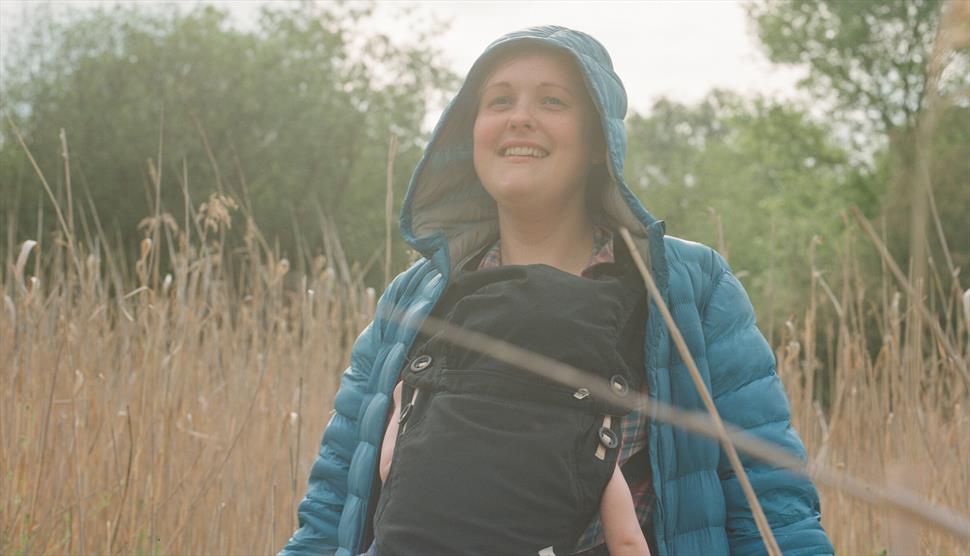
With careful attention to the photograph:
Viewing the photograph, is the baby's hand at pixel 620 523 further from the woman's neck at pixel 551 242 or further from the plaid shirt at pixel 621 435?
the woman's neck at pixel 551 242

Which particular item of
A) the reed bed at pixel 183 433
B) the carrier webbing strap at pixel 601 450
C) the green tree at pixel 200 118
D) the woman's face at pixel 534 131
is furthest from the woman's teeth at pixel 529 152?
the green tree at pixel 200 118

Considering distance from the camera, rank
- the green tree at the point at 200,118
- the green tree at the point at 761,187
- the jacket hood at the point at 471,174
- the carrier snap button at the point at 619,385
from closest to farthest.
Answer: the carrier snap button at the point at 619,385, the jacket hood at the point at 471,174, the green tree at the point at 200,118, the green tree at the point at 761,187

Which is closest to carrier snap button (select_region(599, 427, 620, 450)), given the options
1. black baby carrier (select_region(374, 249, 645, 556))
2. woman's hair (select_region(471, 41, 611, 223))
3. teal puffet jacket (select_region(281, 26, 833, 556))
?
black baby carrier (select_region(374, 249, 645, 556))

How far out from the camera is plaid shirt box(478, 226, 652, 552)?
167cm

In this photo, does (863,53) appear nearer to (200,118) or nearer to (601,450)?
(200,118)

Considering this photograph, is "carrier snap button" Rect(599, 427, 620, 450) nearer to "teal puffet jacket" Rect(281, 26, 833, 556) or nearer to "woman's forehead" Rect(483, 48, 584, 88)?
"teal puffet jacket" Rect(281, 26, 833, 556)

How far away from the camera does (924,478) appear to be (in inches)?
105

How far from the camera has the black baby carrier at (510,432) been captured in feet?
4.96

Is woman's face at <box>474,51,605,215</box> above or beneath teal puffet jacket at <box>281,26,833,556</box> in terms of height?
above

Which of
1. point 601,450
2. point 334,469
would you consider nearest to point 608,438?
point 601,450

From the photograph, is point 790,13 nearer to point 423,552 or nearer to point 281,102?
point 281,102

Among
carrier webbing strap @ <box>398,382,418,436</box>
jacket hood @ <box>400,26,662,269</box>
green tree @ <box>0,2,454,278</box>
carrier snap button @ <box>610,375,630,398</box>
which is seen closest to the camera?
carrier snap button @ <box>610,375,630,398</box>

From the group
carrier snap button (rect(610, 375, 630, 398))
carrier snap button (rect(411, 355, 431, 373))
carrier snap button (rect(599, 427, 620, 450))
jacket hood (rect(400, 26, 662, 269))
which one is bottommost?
carrier snap button (rect(599, 427, 620, 450))

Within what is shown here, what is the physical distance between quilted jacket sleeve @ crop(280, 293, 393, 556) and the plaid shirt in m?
0.27
